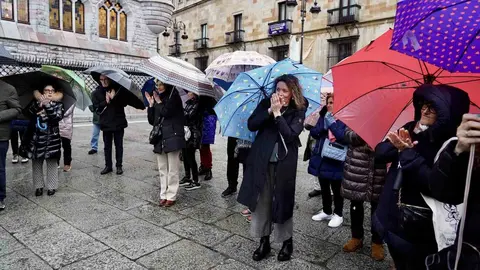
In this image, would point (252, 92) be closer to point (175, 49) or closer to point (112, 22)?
point (112, 22)

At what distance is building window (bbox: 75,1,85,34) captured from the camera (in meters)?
17.7

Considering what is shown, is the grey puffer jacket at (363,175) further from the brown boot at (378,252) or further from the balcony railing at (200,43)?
the balcony railing at (200,43)

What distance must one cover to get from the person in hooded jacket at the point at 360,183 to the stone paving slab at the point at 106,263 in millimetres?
2015

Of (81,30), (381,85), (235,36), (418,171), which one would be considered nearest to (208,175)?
(381,85)

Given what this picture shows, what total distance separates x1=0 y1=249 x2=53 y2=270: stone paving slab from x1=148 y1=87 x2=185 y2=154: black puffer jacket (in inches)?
72.8

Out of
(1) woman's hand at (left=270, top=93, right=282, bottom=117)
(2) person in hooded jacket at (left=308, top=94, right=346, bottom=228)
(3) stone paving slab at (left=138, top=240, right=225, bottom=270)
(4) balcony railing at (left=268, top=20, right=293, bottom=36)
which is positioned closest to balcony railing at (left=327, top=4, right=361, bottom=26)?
(4) balcony railing at (left=268, top=20, right=293, bottom=36)

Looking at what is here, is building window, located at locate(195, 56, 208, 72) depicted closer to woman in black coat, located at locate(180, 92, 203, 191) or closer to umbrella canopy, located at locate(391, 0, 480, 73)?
woman in black coat, located at locate(180, 92, 203, 191)

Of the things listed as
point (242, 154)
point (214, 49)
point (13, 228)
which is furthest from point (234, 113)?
point (214, 49)

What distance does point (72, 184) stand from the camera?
5.30 m

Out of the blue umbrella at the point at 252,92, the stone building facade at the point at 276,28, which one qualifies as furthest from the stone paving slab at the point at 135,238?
the stone building facade at the point at 276,28

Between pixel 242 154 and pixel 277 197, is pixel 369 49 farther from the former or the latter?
pixel 242 154

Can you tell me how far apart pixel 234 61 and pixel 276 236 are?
2459 millimetres

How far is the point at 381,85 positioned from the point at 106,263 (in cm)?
269

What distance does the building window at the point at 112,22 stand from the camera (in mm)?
18922
